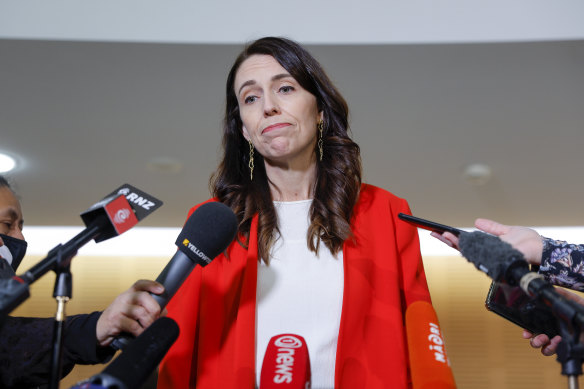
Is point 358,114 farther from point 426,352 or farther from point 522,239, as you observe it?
point 426,352

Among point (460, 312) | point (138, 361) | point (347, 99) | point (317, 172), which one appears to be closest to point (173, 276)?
point (138, 361)

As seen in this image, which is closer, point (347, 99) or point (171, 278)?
point (171, 278)

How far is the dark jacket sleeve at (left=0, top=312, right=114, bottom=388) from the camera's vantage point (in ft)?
4.45

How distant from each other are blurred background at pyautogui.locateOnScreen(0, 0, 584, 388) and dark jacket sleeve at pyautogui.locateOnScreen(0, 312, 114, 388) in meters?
2.22

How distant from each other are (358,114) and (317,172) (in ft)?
8.75

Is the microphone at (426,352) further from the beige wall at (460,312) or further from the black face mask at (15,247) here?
the beige wall at (460,312)

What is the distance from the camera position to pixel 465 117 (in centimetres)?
437

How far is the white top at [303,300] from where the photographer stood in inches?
57.6

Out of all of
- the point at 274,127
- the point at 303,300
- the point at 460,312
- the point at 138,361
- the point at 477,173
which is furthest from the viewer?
the point at 460,312

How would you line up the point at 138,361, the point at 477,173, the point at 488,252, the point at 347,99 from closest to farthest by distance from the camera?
the point at 138,361 → the point at 488,252 → the point at 347,99 → the point at 477,173

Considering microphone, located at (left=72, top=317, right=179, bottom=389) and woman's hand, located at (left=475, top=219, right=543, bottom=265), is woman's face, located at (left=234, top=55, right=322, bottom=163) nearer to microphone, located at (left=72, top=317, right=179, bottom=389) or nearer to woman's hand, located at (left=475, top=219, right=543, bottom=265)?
woman's hand, located at (left=475, top=219, right=543, bottom=265)

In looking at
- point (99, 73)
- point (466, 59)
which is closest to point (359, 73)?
point (466, 59)

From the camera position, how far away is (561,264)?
140 cm

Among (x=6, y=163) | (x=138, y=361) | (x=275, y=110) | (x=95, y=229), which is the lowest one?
(x=138, y=361)
